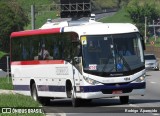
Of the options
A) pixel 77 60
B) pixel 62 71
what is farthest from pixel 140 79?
pixel 62 71

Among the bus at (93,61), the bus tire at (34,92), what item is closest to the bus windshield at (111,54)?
the bus at (93,61)

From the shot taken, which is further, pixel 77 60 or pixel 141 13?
pixel 141 13

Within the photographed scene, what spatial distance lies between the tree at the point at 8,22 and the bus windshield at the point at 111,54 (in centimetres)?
6539

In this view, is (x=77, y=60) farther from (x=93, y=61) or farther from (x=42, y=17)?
(x=42, y=17)

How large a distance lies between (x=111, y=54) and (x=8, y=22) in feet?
226

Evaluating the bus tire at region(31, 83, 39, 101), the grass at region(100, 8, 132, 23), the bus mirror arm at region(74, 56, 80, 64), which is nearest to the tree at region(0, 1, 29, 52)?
the grass at region(100, 8, 132, 23)

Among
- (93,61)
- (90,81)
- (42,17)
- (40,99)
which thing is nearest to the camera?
(90,81)

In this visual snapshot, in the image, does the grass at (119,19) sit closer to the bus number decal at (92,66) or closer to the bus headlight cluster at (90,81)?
the bus number decal at (92,66)

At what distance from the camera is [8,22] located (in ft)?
303

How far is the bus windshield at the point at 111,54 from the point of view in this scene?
24.2 metres

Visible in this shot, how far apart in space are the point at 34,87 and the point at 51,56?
2221mm

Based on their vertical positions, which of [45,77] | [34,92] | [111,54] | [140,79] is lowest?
[34,92]

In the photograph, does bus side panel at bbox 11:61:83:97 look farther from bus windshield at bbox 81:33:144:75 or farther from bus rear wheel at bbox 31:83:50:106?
bus windshield at bbox 81:33:144:75

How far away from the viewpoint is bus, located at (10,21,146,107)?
24141 mm
